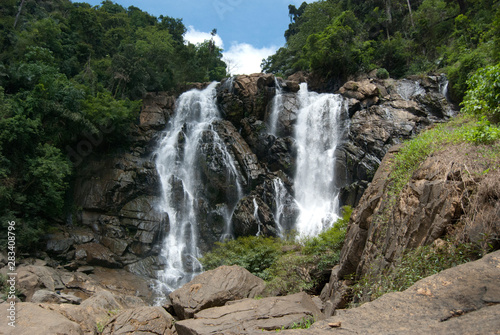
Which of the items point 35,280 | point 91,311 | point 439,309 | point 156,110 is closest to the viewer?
point 439,309

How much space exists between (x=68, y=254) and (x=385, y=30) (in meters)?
32.7

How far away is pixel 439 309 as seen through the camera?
9.86 feet

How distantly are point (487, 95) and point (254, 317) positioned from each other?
6.13 metres

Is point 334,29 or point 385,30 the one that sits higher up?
point 385,30

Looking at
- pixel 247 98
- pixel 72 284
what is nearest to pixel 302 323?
pixel 72 284

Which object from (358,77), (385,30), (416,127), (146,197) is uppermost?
(385,30)

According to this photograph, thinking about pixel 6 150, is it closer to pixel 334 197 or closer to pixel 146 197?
pixel 146 197

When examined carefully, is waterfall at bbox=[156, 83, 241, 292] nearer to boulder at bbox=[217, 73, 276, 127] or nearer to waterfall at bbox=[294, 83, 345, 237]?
boulder at bbox=[217, 73, 276, 127]

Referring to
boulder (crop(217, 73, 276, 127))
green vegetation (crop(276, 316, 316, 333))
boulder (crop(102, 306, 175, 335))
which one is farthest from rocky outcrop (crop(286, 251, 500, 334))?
boulder (crop(217, 73, 276, 127))

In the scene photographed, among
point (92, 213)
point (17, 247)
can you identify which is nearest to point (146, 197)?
point (92, 213)

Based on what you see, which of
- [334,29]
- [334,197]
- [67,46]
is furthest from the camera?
[67,46]

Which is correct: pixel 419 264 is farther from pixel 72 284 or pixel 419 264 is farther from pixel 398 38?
pixel 398 38

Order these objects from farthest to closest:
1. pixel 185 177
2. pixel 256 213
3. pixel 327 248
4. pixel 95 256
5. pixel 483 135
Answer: pixel 185 177, pixel 256 213, pixel 95 256, pixel 327 248, pixel 483 135

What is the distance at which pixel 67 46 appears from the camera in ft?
86.7
